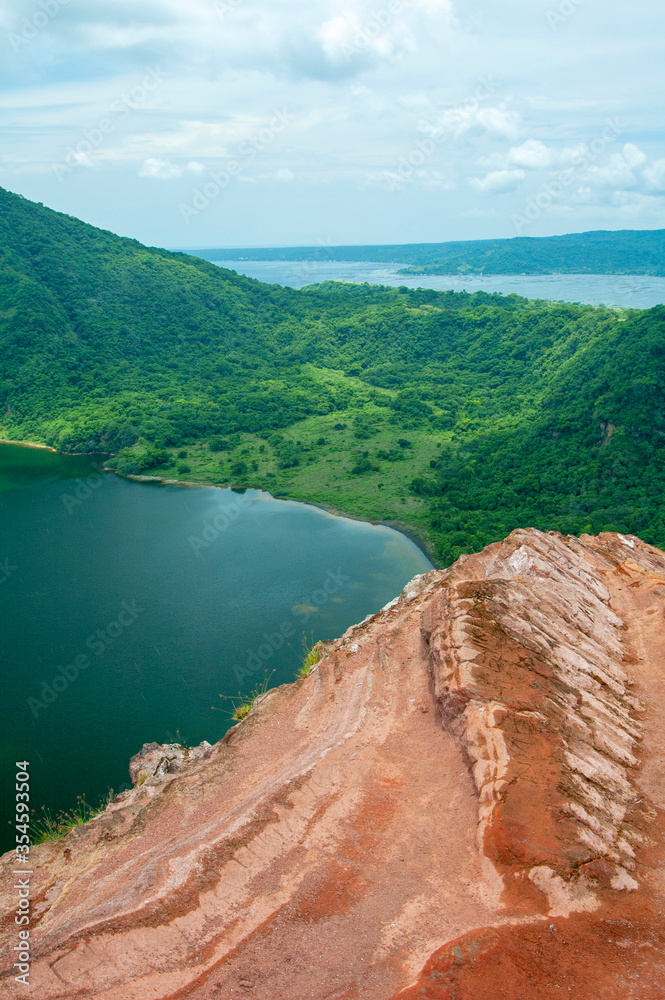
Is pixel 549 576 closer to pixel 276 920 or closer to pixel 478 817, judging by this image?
pixel 478 817

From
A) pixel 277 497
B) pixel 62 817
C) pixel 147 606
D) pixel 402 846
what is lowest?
pixel 62 817

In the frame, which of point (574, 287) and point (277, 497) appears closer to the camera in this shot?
point (277, 497)

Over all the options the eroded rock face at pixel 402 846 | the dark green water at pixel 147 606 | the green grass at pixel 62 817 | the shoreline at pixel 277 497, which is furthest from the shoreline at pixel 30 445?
the eroded rock face at pixel 402 846

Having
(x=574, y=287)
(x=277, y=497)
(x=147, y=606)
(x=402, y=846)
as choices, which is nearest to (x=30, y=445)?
(x=277, y=497)

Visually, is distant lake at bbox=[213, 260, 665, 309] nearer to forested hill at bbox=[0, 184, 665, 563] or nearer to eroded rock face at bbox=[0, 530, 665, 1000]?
forested hill at bbox=[0, 184, 665, 563]

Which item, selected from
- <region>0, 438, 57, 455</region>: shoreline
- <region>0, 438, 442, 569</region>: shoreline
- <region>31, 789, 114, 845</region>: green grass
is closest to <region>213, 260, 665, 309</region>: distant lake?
<region>0, 438, 442, 569</region>: shoreline

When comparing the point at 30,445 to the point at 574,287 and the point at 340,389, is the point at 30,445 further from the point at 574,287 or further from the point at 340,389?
the point at 574,287

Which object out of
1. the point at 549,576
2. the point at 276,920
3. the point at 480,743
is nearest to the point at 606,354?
the point at 549,576

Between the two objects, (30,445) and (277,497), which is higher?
(30,445)

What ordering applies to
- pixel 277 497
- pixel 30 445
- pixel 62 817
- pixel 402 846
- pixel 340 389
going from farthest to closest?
pixel 340 389, pixel 30 445, pixel 277 497, pixel 62 817, pixel 402 846
